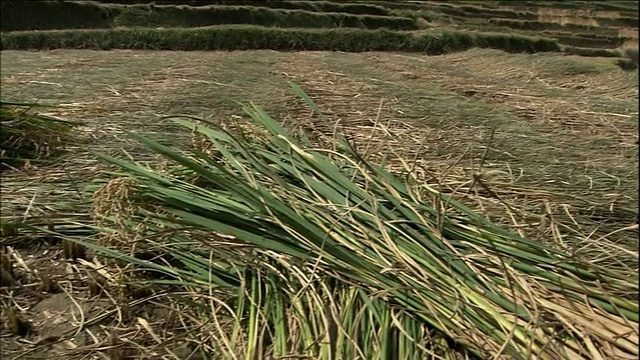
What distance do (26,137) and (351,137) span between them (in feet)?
5.20

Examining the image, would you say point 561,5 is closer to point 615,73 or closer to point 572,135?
point 615,73

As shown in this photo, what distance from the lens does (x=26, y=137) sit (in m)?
2.97

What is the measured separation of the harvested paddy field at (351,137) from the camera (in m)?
1.91

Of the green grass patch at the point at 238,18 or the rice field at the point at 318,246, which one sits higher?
the rice field at the point at 318,246

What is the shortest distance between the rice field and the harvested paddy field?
1cm

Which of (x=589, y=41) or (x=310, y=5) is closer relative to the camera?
(x=310, y=5)

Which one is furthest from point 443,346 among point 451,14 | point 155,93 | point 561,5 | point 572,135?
point 561,5

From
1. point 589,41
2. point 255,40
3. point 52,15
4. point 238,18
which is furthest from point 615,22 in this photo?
point 52,15

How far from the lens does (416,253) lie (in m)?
1.66

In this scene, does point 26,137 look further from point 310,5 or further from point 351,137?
point 310,5

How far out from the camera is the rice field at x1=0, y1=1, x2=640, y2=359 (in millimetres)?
1471

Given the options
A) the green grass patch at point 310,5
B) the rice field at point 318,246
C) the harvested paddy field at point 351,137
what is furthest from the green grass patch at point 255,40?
the rice field at point 318,246

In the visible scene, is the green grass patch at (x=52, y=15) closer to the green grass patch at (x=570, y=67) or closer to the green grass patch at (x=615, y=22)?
the green grass patch at (x=570, y=67)

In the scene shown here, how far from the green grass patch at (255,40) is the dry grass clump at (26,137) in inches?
266
